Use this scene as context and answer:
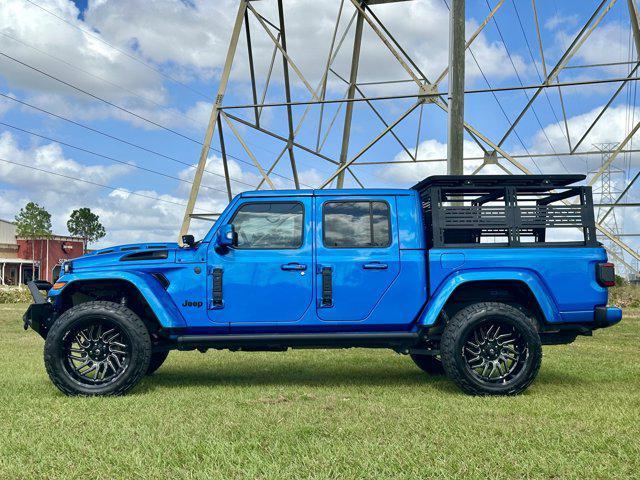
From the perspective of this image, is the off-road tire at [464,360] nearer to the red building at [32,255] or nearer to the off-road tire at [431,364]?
the off-road tire at [431,364]

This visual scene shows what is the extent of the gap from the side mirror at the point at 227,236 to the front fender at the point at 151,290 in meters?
0.78

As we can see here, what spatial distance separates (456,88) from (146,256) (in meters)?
8.41

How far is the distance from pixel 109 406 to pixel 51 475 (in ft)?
6.72

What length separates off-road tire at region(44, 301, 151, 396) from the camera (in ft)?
22.7

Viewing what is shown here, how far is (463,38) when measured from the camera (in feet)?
45.4

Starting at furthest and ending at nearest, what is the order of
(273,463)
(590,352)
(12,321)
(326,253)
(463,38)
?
1. (12,321)
2. (463,38)
3. (590,352)
4. (326,253)
5. (273,463)

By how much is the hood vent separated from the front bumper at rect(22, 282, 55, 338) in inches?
40.8

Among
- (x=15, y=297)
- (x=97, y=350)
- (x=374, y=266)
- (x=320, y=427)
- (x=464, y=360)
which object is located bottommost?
(x=320, y=427)

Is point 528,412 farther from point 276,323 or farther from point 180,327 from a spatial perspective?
point 180,327

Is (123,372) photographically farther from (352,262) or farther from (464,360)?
(464,360)

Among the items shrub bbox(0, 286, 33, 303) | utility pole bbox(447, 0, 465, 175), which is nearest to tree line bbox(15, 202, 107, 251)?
shrub bbox(0, 286, 33, 303)

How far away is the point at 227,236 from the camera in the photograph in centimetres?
694

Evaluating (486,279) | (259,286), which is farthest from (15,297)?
(486,279)

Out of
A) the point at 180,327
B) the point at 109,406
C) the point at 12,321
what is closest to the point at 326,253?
the point at 180,327
